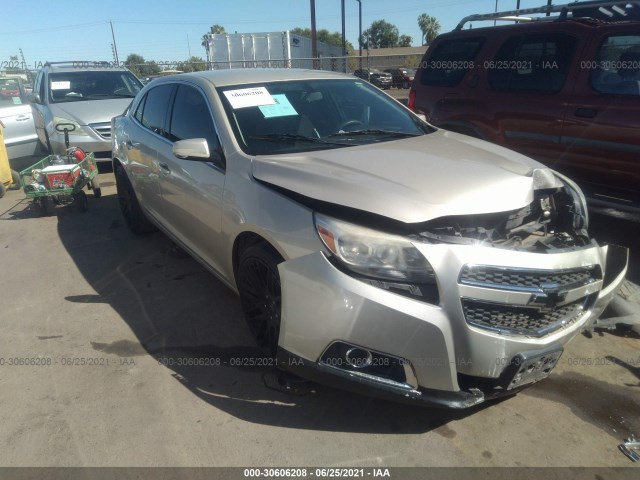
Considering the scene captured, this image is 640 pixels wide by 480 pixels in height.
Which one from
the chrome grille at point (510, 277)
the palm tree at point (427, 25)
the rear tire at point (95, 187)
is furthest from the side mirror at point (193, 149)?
the palm tree at point (427, 25)

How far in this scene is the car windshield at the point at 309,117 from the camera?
3.22 metres

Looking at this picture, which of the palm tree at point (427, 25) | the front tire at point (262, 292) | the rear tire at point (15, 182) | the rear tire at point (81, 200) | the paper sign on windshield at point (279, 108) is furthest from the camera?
the palm tree at point (427, 25)

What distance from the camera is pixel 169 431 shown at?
2604mm

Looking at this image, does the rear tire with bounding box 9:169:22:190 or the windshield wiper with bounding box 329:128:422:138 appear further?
the rear tire with bounding box 9:169:22:190

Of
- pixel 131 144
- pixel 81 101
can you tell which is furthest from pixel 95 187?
pixel 131 144

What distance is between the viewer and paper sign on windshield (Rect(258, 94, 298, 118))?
3400mm

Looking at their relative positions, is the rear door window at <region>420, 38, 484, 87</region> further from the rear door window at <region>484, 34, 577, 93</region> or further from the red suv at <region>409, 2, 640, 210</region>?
the rear door window at <region>484, 34, 577, 93</region>

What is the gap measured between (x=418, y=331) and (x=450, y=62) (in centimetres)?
481

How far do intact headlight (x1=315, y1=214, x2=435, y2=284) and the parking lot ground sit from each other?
0.91 m

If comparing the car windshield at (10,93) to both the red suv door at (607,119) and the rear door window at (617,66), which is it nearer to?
the red suv door at (607,119)

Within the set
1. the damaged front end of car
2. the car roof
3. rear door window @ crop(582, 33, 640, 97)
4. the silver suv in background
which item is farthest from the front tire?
the silver suv in background

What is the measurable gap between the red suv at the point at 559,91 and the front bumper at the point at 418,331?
273 cm

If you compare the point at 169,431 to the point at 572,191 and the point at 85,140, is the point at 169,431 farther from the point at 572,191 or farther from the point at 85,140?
the point at 85,140

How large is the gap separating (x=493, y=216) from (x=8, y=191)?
27.9 ft
